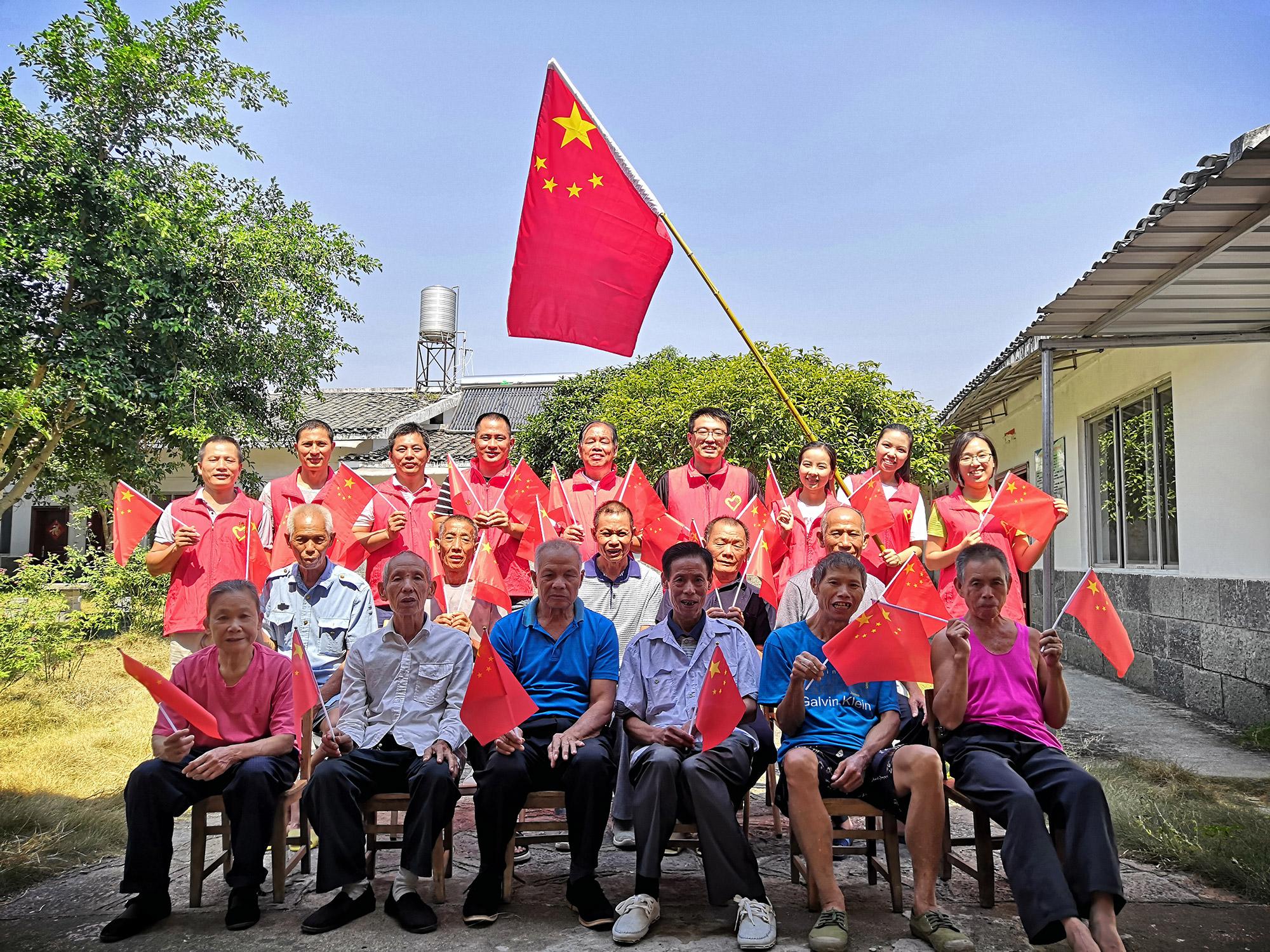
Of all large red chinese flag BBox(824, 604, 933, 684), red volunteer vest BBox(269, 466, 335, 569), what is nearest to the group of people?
large red chinese flag BBox(824, 604, 933, 684)

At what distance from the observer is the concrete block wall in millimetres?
6672

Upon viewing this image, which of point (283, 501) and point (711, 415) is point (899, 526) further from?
point (283, 501)

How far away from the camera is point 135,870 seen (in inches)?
138

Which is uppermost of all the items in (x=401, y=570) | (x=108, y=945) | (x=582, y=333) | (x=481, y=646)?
(x=582, y=333)

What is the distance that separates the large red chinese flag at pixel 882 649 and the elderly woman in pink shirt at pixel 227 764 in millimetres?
2160

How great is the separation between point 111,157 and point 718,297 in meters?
6.72

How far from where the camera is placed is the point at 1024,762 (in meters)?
3.48

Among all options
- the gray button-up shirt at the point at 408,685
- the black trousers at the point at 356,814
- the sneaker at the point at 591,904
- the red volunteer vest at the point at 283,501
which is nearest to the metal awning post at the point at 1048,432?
the sneaker at the point at 591,904

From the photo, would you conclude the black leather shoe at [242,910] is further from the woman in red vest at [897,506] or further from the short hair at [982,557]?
the woman in red vest at [897,506]

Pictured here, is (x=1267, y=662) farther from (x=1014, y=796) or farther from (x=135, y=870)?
(x=135, y=870)

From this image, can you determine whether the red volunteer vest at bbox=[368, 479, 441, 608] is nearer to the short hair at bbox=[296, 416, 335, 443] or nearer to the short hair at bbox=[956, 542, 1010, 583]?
the short hair at bbox=[296, 416, 335, 443]

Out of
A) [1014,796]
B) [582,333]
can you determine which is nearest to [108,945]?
[1014,796]

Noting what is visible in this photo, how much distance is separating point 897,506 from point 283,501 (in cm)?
330

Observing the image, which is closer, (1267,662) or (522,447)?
(1267,662)
